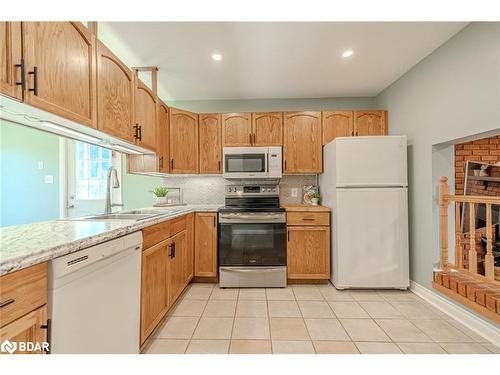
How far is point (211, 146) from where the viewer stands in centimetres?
327

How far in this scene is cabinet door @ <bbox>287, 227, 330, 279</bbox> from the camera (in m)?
2.83

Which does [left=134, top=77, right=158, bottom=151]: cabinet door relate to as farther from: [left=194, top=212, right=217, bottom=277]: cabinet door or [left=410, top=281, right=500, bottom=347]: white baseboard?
[left=410, top=281, right=500, bottom=347]: white baseboard

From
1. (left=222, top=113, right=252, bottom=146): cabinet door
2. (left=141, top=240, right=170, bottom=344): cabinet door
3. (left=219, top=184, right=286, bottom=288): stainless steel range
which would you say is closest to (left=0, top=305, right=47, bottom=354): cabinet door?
(left=141, top=240, right=170, bottom=344): cabinet door

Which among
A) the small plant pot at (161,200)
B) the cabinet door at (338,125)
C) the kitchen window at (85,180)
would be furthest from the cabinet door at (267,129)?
the kitchen window at (85,180)

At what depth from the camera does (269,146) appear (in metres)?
3.20

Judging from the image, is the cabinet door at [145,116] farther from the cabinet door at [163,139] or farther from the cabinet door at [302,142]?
the cabinet door at [302,142]

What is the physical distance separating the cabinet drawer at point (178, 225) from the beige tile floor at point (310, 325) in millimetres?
731

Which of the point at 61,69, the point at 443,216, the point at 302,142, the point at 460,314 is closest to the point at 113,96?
the point at 61,69

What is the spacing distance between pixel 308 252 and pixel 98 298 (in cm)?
224

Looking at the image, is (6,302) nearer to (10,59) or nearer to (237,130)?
(10,59)

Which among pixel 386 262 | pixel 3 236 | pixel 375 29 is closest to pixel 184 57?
pixel 375 29

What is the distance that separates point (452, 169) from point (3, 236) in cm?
332

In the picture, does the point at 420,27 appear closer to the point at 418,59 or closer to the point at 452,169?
the point at 418,59

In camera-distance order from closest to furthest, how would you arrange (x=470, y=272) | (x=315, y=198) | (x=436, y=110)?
1. (x=470, y=272)
2. (x=436, y=110)
3. (x=315, y=198)
